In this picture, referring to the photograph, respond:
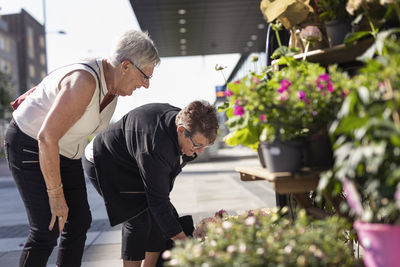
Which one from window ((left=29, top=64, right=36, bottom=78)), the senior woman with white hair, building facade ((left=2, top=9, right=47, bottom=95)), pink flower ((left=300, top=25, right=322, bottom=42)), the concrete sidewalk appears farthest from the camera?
window ((left=29, top=64, right=36, bottom=78))

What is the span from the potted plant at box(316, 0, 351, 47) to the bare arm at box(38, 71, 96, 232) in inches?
44.8

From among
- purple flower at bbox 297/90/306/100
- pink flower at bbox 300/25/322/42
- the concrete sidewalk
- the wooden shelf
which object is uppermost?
pink flower at bbox 300/25/322/42

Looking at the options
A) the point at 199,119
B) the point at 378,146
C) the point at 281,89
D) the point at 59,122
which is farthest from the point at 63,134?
the point at 378,146

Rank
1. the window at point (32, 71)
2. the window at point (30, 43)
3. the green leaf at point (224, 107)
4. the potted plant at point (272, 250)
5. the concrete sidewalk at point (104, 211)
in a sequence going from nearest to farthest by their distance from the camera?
the potted plant at point (272, 250) < the green leaf at point (224, 107) < the concrete sidewalk at point (104, 211) < the window at point (30, 43) < the window at point (32, 71)

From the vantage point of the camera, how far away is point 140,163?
2525 mm

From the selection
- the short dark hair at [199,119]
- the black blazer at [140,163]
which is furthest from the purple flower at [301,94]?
the black blazer at [140,163]

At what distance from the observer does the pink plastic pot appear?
138 centimetres

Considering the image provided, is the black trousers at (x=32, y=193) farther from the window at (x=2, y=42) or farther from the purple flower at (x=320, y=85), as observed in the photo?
the window at (x=2, y=42)

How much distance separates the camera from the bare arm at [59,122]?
2.21 m

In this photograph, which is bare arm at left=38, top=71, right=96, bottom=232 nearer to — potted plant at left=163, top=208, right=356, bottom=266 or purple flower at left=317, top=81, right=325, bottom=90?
potted plant at left=163, top=208, right=356, bottom=266

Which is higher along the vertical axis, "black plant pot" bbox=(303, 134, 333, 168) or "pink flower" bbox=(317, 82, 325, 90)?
"pink flower" bbox=(317, 82, 325, 90)

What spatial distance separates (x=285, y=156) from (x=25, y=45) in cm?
5223

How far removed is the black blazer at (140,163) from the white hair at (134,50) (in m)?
0.34

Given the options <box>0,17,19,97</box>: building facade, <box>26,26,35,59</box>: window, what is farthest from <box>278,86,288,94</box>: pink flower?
<box>26,26,35,59</box>: window
